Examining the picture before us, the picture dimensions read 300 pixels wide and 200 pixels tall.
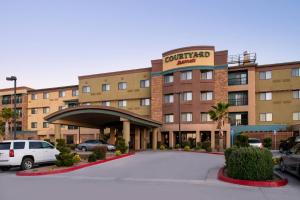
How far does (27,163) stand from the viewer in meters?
18.7

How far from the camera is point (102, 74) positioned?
53.9 meters

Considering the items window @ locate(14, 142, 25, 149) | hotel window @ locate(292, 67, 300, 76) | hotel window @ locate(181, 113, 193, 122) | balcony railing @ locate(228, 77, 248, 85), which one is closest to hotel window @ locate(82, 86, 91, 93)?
hotel window @ locate(181, 113, 193, 122)

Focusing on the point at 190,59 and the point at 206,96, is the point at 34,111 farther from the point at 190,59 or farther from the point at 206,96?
the point at 206,96

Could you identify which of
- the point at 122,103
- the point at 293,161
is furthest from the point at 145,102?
the point at 293,161

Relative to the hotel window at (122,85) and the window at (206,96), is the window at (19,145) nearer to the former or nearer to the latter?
the window at (206,96)

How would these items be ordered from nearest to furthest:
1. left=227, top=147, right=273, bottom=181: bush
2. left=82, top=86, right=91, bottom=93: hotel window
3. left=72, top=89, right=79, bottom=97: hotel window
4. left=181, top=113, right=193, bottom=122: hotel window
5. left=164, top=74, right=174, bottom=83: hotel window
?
left=227, top=147, right=273, bottom=181: bush, left=181, top=113, right=193, bottom=122: hotel window, left=164, top=74, right=174, bottom=83: hotel window, left=82, top=86, right=91, bottom=93: hotel window, left=72, top=89, right=79, bottom=97: hotel window

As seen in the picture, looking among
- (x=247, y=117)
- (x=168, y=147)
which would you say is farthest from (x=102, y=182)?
(x=247, y=117)

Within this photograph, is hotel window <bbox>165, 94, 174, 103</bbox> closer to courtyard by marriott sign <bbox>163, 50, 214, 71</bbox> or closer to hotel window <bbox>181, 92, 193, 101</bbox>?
hotel window <bbox>181, 92, 193, 101</bbox>

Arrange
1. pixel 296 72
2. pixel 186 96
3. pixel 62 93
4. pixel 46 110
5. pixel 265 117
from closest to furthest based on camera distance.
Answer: pixel 296 72, pixel 186 96, pixel 265 117, pixel 62 93, pixel 46 110

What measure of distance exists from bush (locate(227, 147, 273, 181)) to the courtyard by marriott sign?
3156cm

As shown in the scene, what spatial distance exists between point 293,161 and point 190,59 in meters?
31.2

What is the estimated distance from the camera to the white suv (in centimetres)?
1794

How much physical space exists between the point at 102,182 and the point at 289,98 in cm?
3694

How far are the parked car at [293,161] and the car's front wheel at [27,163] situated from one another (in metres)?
14.3
